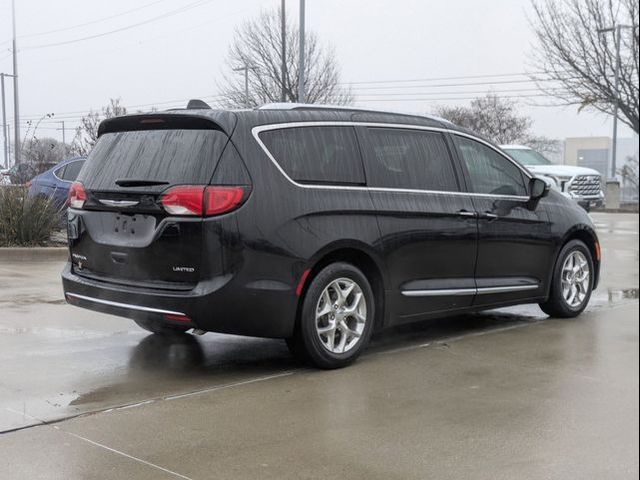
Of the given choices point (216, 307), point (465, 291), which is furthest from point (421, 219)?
point (216, 307)

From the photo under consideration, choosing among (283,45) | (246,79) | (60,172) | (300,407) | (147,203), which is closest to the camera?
(300,407)

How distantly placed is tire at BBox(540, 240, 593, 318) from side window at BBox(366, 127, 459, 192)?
1.57 m

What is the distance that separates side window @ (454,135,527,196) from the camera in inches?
251

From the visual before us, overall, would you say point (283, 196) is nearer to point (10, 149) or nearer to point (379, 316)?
point (379, 316)

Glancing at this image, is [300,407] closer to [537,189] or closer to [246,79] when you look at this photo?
[537,189]

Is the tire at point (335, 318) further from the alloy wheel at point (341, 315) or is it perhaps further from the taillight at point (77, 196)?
the taillight at point (77, 196)

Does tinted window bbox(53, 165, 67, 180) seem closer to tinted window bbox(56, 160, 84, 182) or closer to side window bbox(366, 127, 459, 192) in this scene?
tinted window bbox(56, 160, 84, 182)

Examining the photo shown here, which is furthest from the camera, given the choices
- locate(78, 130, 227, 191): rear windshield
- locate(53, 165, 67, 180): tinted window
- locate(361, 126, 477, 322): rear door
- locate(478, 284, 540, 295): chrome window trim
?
locate(53, 165, 67, 180): tinted window

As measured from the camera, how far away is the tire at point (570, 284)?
7055 millimetres

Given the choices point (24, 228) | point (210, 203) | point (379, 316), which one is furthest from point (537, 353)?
point (24, 228)

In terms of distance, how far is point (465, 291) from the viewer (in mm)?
6133

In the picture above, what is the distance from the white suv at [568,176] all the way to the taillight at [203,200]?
16799 millimetres

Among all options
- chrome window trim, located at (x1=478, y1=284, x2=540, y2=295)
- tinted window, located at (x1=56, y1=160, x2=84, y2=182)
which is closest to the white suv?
tinted window, located at (x1=56, y1=160, x2=84, y2=182)

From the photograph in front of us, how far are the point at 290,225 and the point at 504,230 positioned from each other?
7.38 ft
